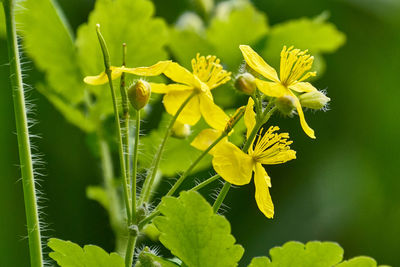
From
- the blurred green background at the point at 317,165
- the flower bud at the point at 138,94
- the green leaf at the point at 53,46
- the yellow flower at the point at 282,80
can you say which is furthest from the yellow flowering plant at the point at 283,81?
the blurred green background at the point at 317,165

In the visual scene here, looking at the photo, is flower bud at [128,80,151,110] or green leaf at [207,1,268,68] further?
green leaf at [207,1,268,68]

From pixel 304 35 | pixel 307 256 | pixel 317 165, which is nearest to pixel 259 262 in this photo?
pixel 307 256

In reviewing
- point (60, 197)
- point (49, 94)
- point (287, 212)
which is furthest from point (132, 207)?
point (287, 212)

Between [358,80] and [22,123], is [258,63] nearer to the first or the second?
[22,123]

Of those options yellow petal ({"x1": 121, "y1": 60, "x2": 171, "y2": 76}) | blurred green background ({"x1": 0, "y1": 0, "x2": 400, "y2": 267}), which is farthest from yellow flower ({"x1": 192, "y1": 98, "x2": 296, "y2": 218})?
blurred green background ({"x1": 0, "y1": 0, "x2": 400, "y2": 267})

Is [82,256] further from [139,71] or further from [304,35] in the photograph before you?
[304,35]

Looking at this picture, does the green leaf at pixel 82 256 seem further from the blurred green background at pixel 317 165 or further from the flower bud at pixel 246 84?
the blurred green background at pixel 317 165

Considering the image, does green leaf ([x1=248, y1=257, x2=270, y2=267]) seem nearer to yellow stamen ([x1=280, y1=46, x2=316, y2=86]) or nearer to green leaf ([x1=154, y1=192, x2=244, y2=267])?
green leaf ([x1=154, y1=192, x2=244, y2=267])
